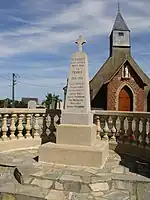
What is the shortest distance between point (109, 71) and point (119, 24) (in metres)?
7.55

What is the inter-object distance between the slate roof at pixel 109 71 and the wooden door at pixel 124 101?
2.52 meters

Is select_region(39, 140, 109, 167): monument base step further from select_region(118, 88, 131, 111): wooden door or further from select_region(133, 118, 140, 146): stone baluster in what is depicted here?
select_region(118, 88, 131, 111): wooden door

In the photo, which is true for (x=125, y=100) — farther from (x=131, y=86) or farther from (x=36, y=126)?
(x=36, y=126)

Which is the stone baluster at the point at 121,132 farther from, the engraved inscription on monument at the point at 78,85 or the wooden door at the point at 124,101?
the wooden door at the point at 124,101

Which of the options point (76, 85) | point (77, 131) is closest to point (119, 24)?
point (76, 85)

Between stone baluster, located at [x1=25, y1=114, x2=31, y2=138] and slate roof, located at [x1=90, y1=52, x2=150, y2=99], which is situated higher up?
slate roof, located at [x1=90, y1=52, x2=150, y2=99]

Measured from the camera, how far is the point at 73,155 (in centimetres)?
561

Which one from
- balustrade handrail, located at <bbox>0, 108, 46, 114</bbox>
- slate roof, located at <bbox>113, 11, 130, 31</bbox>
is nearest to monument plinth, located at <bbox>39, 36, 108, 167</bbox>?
balustrade handrail, located at <bbox>0, 108, 46, 114</bbox>

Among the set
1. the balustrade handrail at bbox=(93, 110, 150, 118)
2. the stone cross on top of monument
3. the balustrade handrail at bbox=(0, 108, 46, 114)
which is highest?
the stone cross on top of monument

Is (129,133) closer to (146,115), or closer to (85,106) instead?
(146,115)

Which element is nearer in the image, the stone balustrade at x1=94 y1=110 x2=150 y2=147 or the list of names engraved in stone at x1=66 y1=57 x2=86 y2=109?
the list of names engraved in stone at x1=66 y1=57 x2=86 y2=109

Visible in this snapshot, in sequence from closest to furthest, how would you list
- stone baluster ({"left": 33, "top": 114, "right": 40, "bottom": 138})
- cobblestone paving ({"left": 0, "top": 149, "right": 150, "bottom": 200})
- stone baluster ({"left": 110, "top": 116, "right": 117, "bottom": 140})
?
1. cobblestone paving ({"left": 0, "top": 149, "right": 150, "bottom": 200})
2. stone baluster ({"left": 110, "top": 116, "right": 117, "bottom": 140})
3. stone baluster ({"left": 33, "top": 114, "right": 40, "bottom": 138})

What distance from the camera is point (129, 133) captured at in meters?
7.04

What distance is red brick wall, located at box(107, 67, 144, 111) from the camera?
82.0ft
